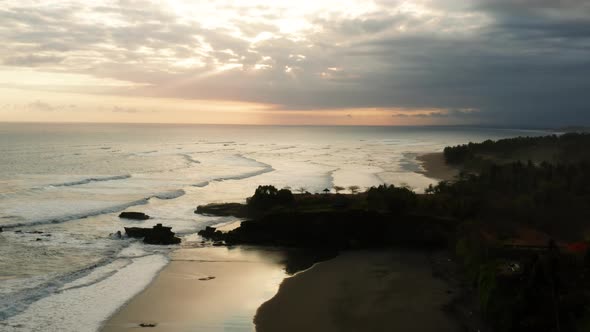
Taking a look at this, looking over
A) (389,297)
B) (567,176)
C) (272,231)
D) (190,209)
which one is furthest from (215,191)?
(389,297)

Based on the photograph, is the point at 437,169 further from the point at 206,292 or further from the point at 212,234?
the point at 206,292

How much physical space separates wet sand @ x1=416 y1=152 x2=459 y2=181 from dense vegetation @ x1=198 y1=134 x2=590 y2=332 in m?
28.2

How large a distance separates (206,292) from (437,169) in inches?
3153

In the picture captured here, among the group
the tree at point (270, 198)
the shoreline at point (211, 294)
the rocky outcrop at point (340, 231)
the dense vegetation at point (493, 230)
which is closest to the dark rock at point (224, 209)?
the dense vegetation at point (493, 230)

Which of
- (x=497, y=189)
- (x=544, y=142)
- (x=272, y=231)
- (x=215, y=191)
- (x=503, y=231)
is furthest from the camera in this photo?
(x=544, y=142)

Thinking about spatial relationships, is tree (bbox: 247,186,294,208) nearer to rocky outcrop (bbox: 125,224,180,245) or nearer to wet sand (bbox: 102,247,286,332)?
rocky outcrop (bbox: 125,224,180,245)

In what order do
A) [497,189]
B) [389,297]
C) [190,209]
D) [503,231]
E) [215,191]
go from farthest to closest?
1. [215,191]
2. [190,209]
3. [497,189]
4. [503,231]
5. [389,297]

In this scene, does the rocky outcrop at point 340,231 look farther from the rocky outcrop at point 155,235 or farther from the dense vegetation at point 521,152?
the dense vegetation at point 521,152

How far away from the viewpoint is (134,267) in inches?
1410

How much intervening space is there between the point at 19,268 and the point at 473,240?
29008mm

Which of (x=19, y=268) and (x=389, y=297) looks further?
(x=19, y=268)

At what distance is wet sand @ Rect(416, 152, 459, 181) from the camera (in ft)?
298

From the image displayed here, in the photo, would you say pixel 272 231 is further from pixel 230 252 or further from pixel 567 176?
pixel 567 176

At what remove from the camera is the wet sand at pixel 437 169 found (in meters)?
90.8
